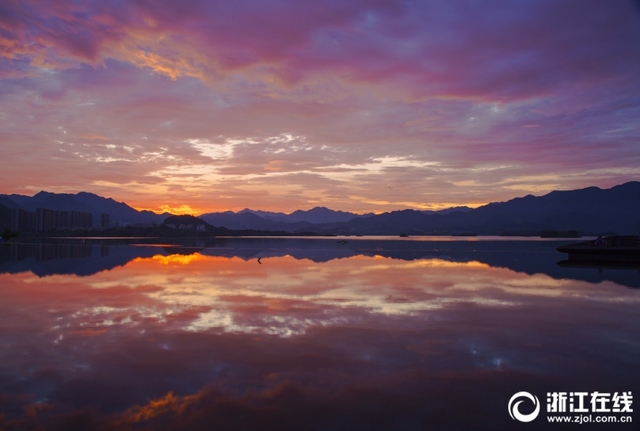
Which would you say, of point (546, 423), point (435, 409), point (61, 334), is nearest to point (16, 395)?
point (61, 334)

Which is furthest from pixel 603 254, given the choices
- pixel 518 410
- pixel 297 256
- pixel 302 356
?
pixel 302 356

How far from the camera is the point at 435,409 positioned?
27.5ft

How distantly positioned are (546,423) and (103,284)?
25.1 meters

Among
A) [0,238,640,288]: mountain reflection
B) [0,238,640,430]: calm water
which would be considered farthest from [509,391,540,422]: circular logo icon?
[0,238,640,288]: mountain reflection

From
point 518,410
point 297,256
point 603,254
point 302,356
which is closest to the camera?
point 518,410

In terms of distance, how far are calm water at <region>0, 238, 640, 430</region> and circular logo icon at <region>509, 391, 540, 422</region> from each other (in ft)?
0.49

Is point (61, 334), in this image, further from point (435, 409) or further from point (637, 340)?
point (637, 340)

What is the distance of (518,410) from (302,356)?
5.56 m

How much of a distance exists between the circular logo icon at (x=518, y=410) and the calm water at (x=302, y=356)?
148 mm

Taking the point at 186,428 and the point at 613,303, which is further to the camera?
the point at 613,303

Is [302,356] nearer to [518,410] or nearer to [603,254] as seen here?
[518,410]

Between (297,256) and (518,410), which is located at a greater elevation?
(297,256)

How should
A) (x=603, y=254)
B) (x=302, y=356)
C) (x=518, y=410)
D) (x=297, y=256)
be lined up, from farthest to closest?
1. (x=297, y=256)
2. (x=603, y=254)
3. (x=302, y=356)
4. (x=518, y=410)

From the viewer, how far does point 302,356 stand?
1184cm
